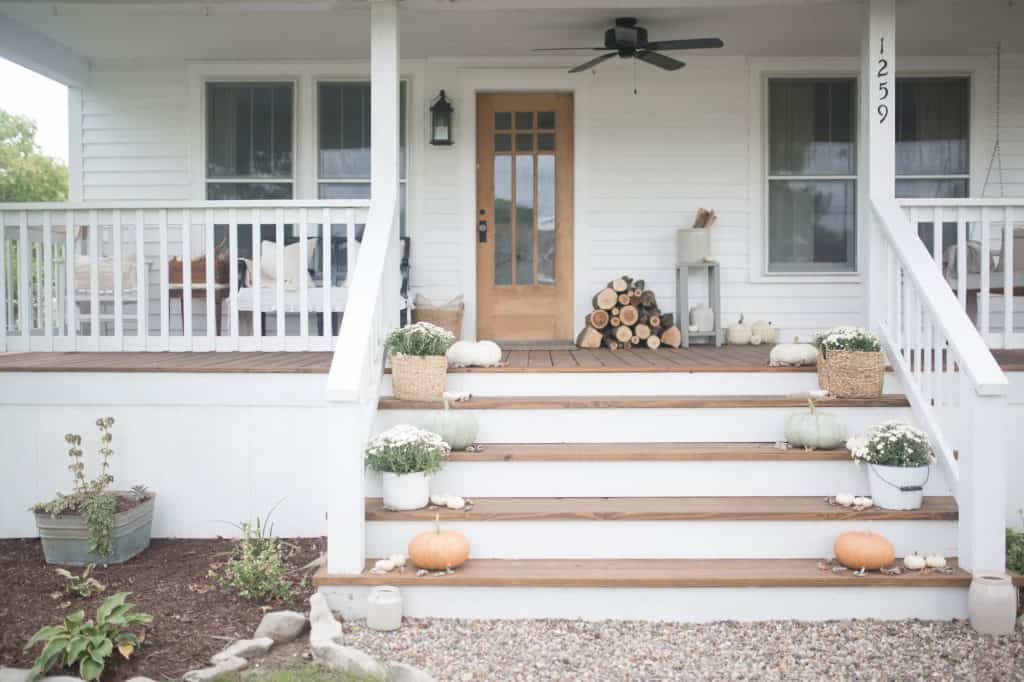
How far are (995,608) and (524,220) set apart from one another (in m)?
4.35

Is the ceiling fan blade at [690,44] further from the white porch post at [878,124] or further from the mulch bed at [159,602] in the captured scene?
the mulch bed at [159,602]

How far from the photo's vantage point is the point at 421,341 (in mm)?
4203

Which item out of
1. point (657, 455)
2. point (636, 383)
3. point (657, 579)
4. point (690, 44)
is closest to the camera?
point (657, 579)

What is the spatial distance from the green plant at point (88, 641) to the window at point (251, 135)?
14.1ft

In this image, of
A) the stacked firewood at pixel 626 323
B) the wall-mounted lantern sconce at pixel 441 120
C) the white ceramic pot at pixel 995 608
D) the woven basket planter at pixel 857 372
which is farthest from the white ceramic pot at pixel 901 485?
the wall-mounted lantern sconce at pixel 441 120

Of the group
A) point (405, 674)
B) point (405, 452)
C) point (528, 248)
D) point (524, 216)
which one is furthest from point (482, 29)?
point (405, 674)

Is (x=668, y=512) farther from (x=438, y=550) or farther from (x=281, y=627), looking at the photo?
(x=281, y=627)

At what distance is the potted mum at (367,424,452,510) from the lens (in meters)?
3.59

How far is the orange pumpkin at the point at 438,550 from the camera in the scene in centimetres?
329

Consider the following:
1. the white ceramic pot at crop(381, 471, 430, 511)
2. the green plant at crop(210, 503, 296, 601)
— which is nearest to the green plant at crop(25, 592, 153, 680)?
the green plant at crop(210, 503, 296, 601)

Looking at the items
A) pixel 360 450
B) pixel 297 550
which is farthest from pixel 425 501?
pixel 297 550

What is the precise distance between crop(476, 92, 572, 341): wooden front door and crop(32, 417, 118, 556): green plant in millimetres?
3167

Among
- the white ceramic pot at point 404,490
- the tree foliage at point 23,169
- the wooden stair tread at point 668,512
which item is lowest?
the wooden stair tread at point 668,512

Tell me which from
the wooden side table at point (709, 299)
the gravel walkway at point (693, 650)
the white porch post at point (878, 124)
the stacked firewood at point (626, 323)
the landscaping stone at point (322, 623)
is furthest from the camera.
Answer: the wooden side table at point (709, 299)
